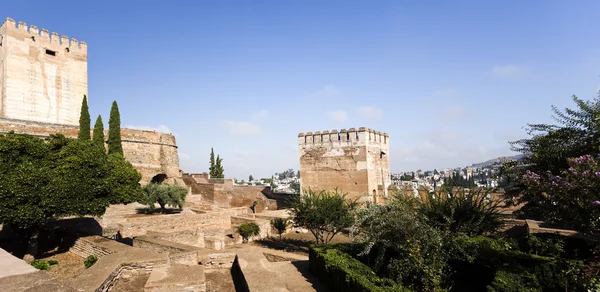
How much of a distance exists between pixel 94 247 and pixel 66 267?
95 centimetres

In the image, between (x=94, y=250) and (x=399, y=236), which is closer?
(x=399, y=236)

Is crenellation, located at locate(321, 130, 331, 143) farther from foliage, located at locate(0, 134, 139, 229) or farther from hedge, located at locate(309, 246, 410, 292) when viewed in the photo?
foliage, located at locate(0, 134, 139, 229)

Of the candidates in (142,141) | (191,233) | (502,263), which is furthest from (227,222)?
(502,263)

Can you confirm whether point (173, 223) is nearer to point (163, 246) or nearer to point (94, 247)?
point (163, 246)

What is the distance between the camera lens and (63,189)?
9.99 meters

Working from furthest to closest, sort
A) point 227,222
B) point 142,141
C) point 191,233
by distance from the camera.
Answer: point 142,141, point 227,222, point 191,233

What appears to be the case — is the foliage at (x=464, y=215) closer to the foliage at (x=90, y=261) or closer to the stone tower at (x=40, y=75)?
the foliage at (x=90, y=261)

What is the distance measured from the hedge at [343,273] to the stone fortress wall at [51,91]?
2237 cm

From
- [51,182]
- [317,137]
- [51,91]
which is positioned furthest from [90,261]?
[51,91]

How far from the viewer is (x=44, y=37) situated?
26922mm

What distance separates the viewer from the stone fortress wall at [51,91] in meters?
24.6

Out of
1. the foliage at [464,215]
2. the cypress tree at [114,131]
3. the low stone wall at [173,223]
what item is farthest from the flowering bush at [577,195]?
the cypress tree at [114,131]

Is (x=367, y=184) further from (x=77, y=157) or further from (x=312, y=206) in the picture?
(x=77, y=157)

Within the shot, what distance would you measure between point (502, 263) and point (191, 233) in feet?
38.9
